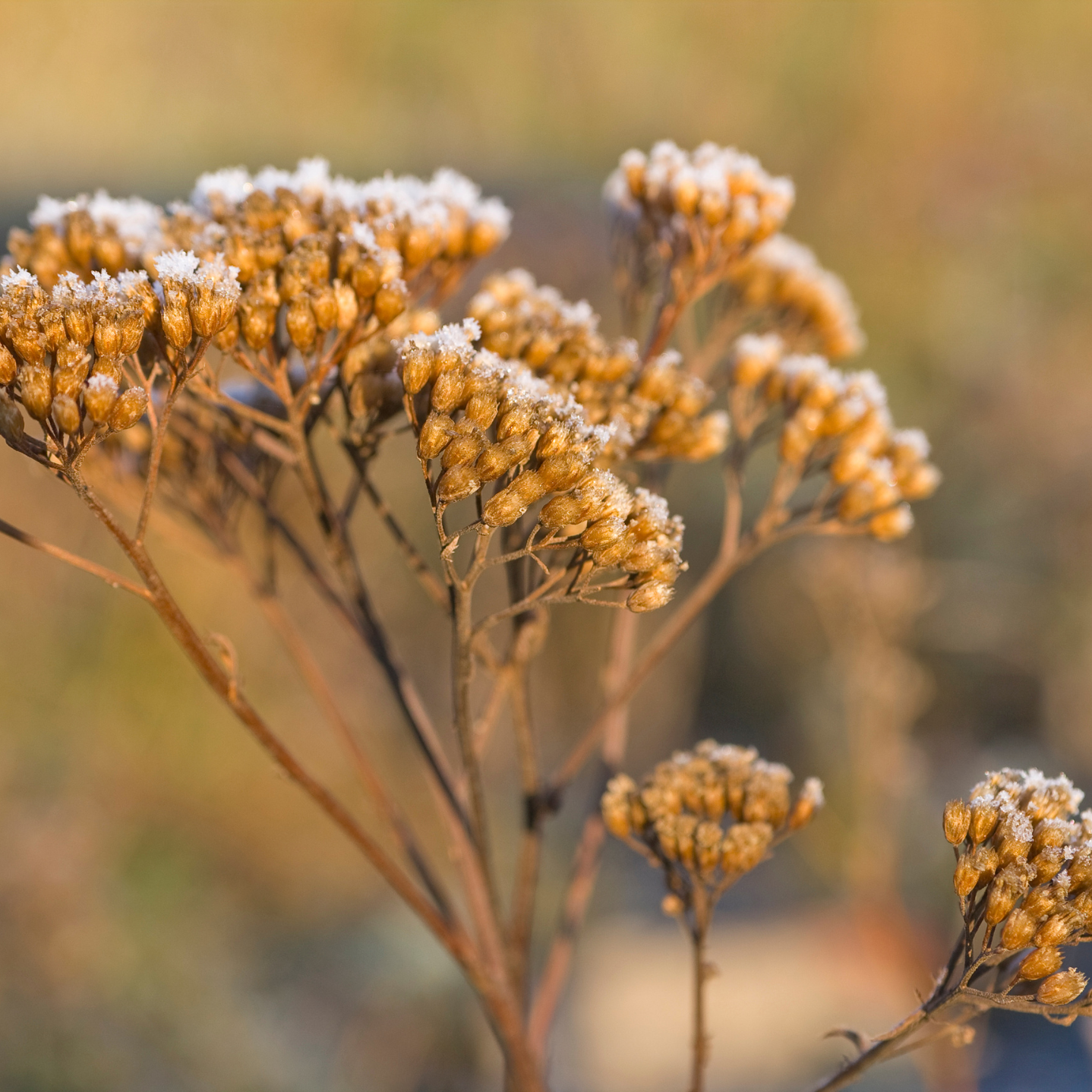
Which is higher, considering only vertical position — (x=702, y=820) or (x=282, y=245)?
(x=282, y=245)

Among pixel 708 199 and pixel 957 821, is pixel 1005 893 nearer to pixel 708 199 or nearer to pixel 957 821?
pixel 957 821

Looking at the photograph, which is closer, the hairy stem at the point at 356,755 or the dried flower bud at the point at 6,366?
the dried flower bud at the point at 6,366

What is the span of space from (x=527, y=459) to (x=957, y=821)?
1.60ft

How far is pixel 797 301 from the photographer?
150 cm

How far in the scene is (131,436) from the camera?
49.2 inches

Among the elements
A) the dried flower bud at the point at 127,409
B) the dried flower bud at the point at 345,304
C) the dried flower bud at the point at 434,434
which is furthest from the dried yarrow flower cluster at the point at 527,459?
the dried flower bud at the point at 127,409

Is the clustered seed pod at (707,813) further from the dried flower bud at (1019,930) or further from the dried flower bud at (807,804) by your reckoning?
the dried flower bud at (1019,930)

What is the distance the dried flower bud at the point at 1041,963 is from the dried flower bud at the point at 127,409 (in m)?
0.85

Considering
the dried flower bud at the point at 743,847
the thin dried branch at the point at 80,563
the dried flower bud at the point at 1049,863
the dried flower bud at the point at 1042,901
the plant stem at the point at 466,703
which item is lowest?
Answer: the dried flower bud at the point at 1042,901

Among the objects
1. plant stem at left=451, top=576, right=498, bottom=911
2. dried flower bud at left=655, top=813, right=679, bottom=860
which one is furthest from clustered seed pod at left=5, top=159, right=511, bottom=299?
dried flower bud at left=655, top=813, right=679, bottom=860

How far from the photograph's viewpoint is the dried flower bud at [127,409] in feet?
2.55

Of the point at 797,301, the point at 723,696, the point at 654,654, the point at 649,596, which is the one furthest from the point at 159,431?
the point at 723,696

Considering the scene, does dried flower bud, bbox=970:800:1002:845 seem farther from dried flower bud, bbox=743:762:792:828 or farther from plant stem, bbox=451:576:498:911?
plant stem, bbox=451:576:498:911

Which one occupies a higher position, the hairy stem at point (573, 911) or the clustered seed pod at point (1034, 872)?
the hairy stem at point (573, 911)
